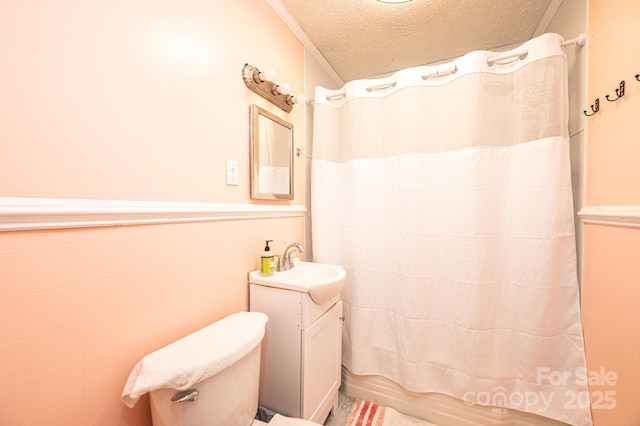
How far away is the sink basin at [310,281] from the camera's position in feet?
3.50

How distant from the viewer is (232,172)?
3.70ft

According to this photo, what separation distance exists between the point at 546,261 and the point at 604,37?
0.96 m

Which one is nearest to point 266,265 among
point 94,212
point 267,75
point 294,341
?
point 294,341

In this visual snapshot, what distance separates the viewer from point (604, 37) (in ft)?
3.17

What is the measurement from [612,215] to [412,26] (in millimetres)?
1455

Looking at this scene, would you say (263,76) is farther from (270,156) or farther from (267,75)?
(270,156)

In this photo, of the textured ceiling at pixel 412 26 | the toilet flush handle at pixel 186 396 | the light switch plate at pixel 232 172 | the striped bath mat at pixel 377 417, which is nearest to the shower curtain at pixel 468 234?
the striped bath mat at pixel 377 417

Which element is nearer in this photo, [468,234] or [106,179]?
[106,179]

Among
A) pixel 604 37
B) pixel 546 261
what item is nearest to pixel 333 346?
pixel 546 261

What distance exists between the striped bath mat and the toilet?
78cm

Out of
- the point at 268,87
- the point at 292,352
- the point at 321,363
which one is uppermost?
the point at 268,87

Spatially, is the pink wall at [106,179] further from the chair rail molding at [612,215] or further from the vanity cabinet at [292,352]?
the chair rail molding at [612,215]

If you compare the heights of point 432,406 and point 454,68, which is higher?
point 454,68

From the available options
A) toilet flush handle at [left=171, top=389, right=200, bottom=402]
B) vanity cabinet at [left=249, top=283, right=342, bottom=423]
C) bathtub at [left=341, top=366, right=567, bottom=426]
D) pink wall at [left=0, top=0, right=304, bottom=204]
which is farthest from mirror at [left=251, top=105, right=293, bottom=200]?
bathtub at [left=341, top=366, right=567, bottom=426]
